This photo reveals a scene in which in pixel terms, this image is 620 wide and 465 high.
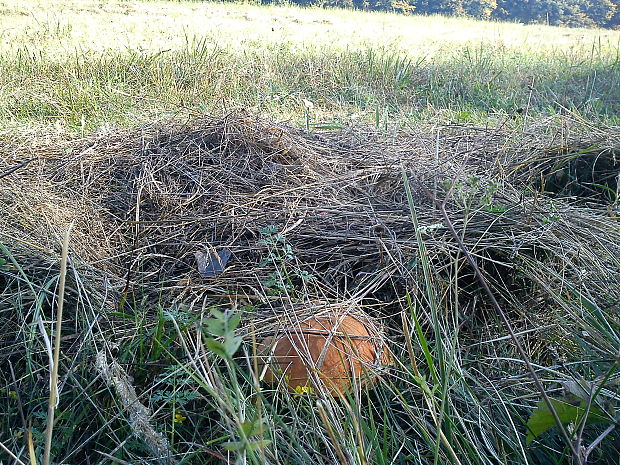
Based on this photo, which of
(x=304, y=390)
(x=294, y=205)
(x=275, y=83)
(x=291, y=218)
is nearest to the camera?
(x=304, y=390)

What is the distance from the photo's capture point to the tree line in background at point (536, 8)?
1109 inches

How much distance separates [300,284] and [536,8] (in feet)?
108

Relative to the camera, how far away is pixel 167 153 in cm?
285

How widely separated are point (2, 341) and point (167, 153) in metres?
1.50

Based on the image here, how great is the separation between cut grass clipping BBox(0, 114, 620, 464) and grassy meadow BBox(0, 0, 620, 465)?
1cm

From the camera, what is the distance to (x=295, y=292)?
6.04 feet

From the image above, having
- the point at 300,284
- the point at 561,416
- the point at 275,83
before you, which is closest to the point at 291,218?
the point at 300,284

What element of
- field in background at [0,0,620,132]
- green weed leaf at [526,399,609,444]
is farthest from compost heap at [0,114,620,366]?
field in background at [0,0,620,132]

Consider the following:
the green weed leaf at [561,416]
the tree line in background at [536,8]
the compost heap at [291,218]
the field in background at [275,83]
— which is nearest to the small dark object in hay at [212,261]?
the compost heap at [291,218]

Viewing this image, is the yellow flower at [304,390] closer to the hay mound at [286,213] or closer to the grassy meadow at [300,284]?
the grassy meadow at [300,284]

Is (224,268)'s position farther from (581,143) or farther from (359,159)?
(581,143)

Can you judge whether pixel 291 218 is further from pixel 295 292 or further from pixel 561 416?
pixel 561 416

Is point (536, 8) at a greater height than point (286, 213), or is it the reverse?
point (536, 8)

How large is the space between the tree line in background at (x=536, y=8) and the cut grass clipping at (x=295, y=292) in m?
26.7
